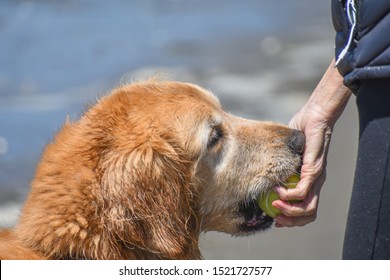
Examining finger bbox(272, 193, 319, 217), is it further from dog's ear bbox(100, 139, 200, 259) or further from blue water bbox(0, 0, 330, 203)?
blue water bbox(0, 0, 330, 203)

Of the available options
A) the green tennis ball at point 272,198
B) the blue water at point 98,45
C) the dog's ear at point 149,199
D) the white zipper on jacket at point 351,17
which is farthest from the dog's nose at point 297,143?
the blue water at point 98,45

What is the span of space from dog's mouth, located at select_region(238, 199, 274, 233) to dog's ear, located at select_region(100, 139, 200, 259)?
380 millimetres

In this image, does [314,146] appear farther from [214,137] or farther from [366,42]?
[366,42]

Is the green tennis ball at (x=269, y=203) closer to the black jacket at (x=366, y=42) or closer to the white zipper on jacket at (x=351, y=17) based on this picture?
the black jacket at (x=366, y=42)

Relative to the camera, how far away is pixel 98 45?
12594 mm

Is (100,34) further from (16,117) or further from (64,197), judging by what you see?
(64,197)

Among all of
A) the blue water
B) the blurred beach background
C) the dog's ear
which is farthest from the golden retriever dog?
the blue water

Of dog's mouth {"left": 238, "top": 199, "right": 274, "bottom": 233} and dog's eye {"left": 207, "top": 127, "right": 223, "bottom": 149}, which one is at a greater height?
dog's eye {"left": 207, "top": 127, "right": 223, "bottom": 149}

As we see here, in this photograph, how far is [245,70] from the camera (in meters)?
11.3

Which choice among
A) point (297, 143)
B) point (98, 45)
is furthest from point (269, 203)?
point (98, 45)

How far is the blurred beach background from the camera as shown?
7.81 m

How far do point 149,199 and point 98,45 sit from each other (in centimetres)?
853

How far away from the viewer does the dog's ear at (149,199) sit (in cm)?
420

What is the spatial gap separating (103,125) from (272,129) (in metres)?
1.08
